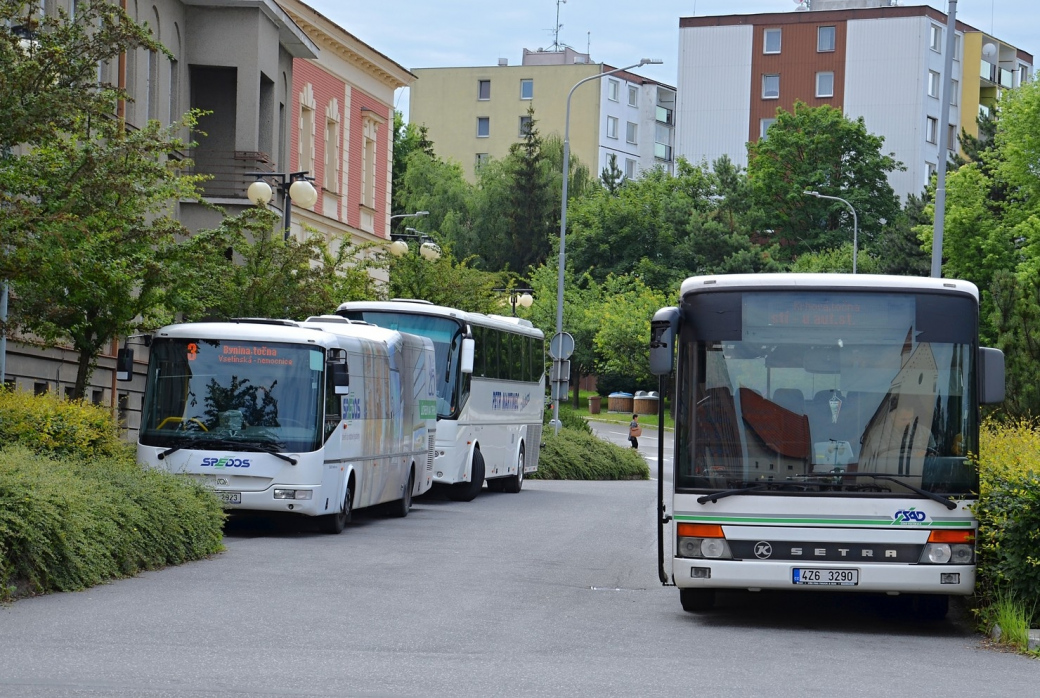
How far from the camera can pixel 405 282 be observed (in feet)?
147

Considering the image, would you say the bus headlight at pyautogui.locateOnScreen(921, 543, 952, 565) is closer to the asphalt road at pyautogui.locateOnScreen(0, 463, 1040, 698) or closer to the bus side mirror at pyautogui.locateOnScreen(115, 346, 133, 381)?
the asphalt road at pyautogui.locateOnScreen(0, 463, 1040, 698)

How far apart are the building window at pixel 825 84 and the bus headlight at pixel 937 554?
90539 mm

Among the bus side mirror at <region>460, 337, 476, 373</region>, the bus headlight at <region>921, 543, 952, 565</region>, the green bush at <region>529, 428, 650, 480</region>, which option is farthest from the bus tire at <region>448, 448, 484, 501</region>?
the bus headlight at <region>921, 543, 952, 565</region>

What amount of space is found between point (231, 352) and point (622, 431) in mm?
54078

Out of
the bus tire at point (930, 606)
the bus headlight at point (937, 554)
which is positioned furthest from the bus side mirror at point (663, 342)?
the bus tire at point (930, 606)

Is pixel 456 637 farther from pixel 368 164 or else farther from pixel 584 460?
pixel 368 164

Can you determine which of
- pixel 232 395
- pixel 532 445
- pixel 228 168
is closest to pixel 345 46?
pixel 228 168

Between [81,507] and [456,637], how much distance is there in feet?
13.4

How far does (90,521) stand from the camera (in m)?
14.4

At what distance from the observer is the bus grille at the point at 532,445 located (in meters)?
35.4

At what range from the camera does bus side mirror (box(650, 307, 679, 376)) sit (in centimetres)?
1274

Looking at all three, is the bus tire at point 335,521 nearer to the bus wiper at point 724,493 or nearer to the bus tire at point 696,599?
the bus tire at point 696,599

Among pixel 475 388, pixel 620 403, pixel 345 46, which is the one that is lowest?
pixel 620 403

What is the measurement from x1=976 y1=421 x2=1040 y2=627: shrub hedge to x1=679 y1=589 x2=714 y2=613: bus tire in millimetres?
2110
